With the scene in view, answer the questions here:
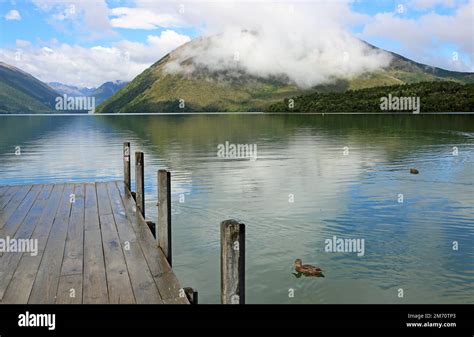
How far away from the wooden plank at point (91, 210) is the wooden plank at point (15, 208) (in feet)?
6.19

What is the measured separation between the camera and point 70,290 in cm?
834

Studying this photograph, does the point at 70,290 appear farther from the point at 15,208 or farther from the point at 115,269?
the point at 15,208

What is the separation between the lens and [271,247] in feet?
54.0

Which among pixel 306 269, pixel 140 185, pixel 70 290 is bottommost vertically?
pixel 306 269

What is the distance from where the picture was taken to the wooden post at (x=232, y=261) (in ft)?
23.7

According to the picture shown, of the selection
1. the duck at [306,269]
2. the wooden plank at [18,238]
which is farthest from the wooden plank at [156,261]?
the duck at [306,269]

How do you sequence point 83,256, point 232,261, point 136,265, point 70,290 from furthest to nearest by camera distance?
point 83,256, point 136,265, point 70,290, point 232,261

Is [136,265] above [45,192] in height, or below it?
below

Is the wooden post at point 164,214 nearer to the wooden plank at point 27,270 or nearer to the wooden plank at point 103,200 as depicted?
the wooden plank at point 27,270

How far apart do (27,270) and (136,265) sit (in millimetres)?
2130

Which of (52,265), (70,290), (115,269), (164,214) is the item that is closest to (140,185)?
(164,214)
